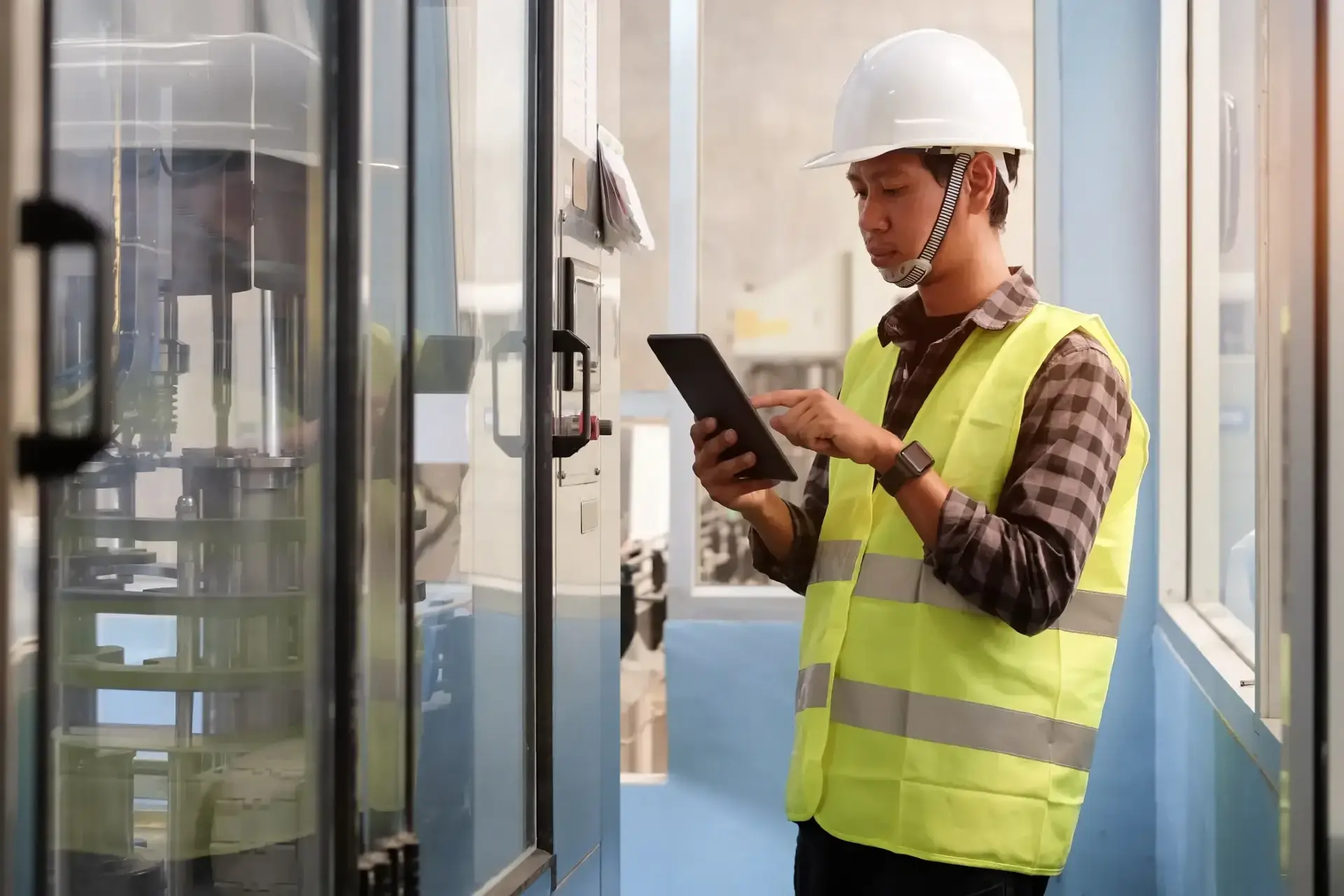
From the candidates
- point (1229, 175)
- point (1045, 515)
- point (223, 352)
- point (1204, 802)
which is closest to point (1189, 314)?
point (1229, 175)

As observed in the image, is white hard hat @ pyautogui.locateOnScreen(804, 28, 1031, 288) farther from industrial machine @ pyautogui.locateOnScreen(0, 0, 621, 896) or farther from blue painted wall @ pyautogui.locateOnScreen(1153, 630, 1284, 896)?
blue painted wall @ pyautogui.locateOnScreen(1153, 630, 1284, 896)

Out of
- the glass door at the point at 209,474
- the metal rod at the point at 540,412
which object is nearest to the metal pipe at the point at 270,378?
the glass door at the point at 209,474

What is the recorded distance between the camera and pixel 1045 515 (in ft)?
4.48

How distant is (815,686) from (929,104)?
783mm

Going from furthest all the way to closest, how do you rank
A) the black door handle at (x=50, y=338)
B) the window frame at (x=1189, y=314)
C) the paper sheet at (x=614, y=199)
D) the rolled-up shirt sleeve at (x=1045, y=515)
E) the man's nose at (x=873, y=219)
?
the window frame at (x=1189, y=314) → the paper sheet at (x=614, y=199) → the man's nose at (x=873, y=219) → the rolled-up shirt sleeve at (x=1045, y=515) → the black door handle at (x=50, y=338)

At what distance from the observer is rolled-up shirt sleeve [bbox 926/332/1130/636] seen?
4.44 feet

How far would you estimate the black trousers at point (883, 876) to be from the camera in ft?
4.68

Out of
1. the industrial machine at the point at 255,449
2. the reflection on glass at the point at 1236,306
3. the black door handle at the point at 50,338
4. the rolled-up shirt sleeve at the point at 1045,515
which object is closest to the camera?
the black door handle at the point at 50,338

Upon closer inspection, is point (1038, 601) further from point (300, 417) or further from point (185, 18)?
point (185, 18)

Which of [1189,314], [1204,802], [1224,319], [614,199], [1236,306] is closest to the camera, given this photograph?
[614,199]

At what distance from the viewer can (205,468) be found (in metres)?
1.21

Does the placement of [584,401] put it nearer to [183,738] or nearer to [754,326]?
[183,738]

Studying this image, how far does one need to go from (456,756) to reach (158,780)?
14.9 inches

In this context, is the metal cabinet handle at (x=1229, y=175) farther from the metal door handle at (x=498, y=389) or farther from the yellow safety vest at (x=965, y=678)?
the metal door handle at (x=498, y=389)
